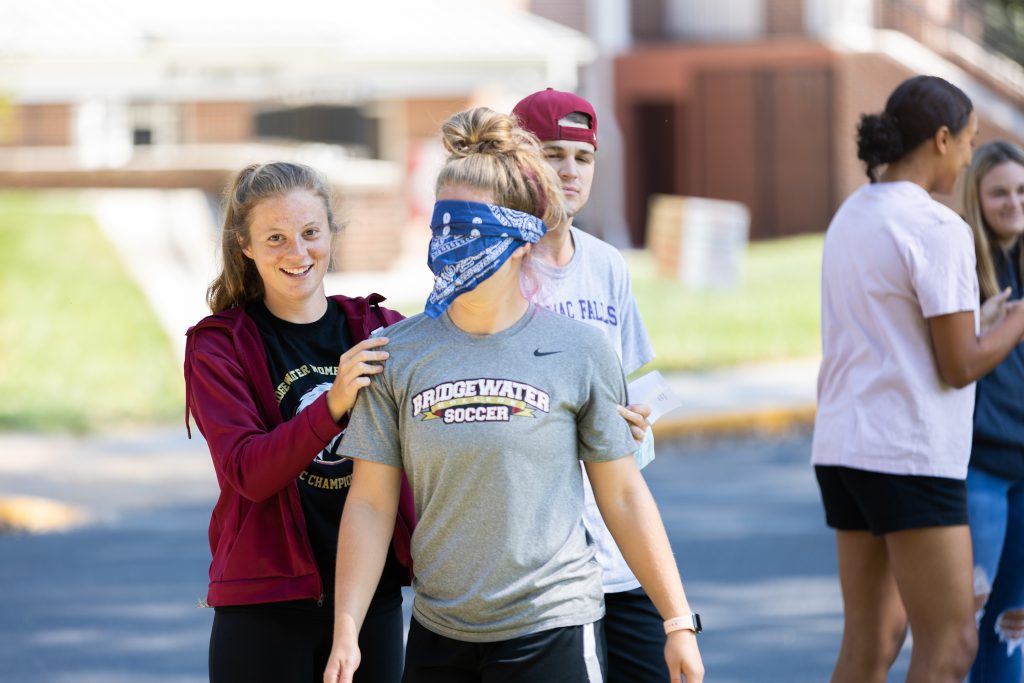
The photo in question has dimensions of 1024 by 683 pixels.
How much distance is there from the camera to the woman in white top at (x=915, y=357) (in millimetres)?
4145

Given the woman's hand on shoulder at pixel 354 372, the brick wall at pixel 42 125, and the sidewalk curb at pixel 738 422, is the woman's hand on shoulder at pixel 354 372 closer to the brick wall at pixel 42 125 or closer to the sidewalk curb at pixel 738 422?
the sidewalk curb at pixel 738 422

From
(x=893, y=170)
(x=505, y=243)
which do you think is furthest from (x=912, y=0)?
(x=505, y=243)

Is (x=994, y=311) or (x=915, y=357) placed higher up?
(x=994, y=311)

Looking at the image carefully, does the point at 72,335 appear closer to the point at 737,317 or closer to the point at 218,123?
the point at 737,317

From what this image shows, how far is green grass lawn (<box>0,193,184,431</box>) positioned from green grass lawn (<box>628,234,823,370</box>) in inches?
169

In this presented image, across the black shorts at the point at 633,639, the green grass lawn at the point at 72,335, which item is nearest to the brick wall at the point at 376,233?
the green grass lawn at the point at 72,335

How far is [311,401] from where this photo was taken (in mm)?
3508

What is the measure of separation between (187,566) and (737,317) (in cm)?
870

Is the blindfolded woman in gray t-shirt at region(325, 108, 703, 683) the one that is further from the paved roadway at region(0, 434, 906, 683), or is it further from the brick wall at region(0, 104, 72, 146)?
the brick wall at region(0, 104, 72, 146)

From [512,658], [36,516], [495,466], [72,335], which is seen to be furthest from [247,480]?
[72,335]

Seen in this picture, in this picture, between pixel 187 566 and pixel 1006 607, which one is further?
pixel 187 566

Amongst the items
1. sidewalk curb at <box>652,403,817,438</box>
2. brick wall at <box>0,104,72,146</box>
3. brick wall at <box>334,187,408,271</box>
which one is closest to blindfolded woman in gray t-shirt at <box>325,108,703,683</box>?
sidewalk curb at <box>652,403,817,438</box>

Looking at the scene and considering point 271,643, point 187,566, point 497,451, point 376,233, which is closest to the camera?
point 497,451

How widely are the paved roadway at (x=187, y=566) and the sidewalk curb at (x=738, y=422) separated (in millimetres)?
172
